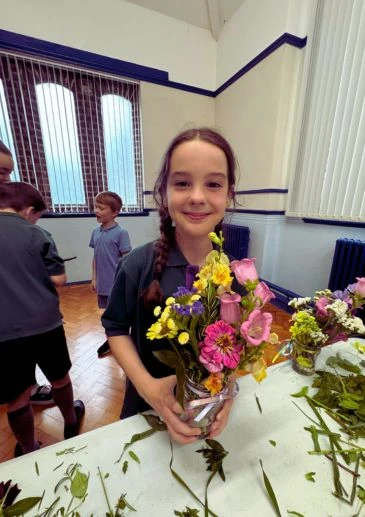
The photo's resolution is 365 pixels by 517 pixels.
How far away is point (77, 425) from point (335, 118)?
9.64ft

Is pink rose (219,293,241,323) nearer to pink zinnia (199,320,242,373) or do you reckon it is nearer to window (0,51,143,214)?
pink zinnia (199,320,242,373)

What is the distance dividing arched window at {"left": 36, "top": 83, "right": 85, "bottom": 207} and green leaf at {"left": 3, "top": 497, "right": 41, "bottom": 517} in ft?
10.3

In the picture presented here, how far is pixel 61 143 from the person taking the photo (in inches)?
113

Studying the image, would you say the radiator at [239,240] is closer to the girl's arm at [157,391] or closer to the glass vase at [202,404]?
the girl's arm at [157,391]

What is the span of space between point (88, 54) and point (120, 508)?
146 inches

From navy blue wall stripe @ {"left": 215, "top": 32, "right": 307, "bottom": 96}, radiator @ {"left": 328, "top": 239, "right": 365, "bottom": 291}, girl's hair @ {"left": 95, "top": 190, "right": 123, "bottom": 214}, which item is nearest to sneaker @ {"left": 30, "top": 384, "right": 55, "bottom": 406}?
girl's hair @ {"left": 95, "top": 190, "right": 123, "bottom": 214}

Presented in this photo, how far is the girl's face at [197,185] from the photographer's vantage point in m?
0.57

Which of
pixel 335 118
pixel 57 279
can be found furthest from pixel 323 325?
pixel 335 118

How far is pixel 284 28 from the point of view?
223 cm

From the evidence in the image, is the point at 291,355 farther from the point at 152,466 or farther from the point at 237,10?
the point at 237,10

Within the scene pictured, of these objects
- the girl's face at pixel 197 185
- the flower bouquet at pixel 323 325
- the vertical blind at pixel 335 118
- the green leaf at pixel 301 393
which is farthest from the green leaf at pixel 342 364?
the vertical blind at pixel 335 118

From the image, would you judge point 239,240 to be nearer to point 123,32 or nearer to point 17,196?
point 17,196

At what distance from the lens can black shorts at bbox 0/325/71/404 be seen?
2.96ft

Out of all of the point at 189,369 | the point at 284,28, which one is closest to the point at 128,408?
the point at 189,369
